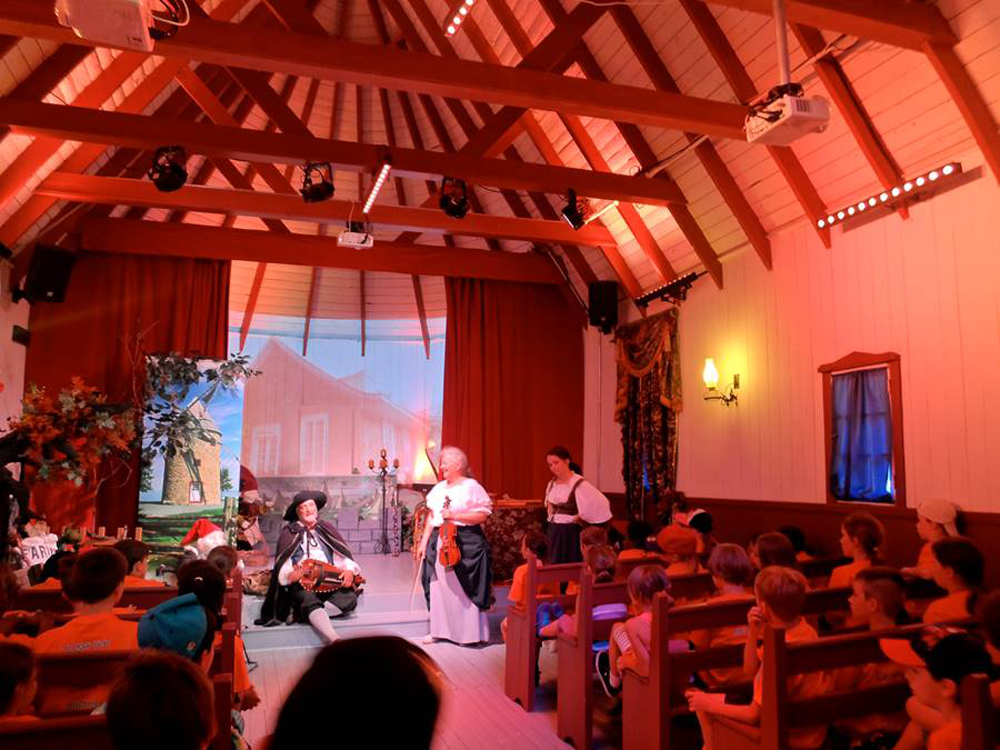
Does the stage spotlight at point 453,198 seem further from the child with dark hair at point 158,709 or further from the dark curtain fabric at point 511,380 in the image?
the child with dark hair at point 158,709

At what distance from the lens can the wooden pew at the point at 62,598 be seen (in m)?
3.91

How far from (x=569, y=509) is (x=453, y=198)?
2997 millimetres

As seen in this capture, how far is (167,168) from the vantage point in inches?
254

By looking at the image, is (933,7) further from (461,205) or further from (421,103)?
(421,103)

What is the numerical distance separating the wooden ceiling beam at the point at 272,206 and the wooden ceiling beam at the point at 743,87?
293 centimetres

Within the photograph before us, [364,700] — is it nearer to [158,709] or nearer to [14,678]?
[158,709]

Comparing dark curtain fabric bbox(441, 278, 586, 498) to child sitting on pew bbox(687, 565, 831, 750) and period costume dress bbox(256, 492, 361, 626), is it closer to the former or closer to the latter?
period costume dress bbox(256, 492, 361, 626)

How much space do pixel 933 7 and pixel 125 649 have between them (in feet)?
17.8

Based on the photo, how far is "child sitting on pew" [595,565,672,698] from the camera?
346cm

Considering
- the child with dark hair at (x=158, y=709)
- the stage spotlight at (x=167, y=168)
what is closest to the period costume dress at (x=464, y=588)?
the stage spotlight at (x=167, y=168)

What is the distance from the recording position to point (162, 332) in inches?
375

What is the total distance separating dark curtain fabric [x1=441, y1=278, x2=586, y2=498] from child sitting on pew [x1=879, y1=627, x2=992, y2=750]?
8263mm

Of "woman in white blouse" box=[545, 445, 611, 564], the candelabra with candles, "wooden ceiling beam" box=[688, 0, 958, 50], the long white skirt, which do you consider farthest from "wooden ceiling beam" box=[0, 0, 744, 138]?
the candelabra with candles

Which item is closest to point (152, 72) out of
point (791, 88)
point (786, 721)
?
point (791, 88)
